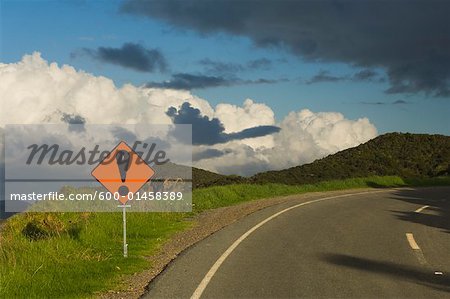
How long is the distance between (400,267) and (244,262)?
288 centimetres

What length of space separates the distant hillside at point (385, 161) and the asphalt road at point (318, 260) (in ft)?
101

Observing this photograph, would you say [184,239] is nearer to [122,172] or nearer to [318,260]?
[122,172]

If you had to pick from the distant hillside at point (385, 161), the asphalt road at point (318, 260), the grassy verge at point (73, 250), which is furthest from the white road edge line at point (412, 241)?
the distant hillside at point (385, 161)

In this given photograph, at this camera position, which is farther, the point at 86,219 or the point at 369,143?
the point at 369,143

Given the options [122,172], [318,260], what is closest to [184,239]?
[122,172]

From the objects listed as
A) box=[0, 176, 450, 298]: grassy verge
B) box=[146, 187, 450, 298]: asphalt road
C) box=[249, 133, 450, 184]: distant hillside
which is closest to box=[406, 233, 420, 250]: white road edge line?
box=[146, 187, 450, 298]: asphalt road

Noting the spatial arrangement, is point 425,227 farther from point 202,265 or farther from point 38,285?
Answer: point 38,285

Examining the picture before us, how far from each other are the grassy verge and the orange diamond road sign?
1.37m

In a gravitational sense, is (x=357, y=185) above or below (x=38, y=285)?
above

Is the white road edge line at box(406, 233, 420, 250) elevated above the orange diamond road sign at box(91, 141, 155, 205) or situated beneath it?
situated beneath

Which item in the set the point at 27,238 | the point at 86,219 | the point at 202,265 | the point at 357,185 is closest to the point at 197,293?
the point at 202,265

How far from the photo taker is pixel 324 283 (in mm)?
9148

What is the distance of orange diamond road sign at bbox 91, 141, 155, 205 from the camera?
12867mm

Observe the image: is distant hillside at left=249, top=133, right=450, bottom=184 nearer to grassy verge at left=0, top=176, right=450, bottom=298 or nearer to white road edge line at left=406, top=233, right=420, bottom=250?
grassy verge at left=0, top=176, right=450, bottom=298
